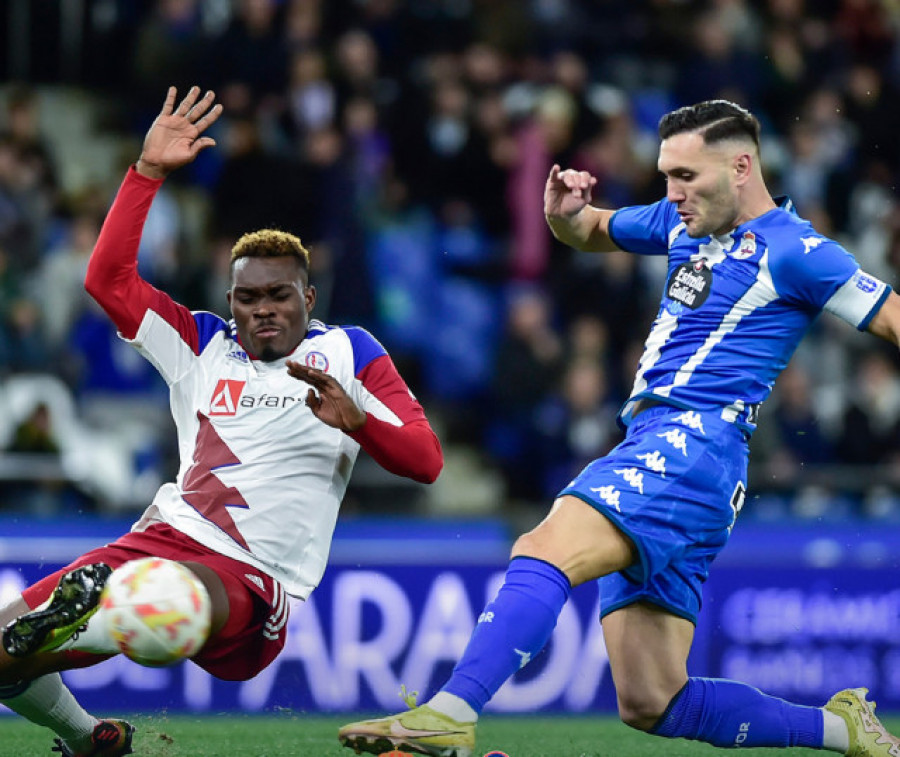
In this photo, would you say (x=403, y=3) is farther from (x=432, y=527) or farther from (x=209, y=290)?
(x=432, y=527)

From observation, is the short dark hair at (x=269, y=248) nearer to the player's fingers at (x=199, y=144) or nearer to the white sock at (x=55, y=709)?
the player's fingers at (x=199, y=144)

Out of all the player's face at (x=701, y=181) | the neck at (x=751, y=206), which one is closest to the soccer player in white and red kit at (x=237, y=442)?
the player's face at (x=701, y=181)

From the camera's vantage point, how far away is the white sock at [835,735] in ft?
17.9

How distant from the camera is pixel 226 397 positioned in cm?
543

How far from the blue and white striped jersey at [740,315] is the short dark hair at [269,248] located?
4.17 feet

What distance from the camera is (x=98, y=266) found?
206 inches

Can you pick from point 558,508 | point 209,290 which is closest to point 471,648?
point 558,508

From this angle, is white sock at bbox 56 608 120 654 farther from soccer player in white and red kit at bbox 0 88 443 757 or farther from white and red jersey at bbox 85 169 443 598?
white and red jersey at bbox 85 169 443 598

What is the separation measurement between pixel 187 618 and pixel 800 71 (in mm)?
10147

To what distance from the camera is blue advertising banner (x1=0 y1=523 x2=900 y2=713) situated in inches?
344

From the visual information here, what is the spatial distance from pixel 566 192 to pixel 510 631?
72.6 inches

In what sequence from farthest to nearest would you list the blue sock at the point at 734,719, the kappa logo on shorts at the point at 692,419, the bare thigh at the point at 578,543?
the blue sock at the point at 734,719
the kappa logo on shorts at the point at 692,419
the bare thigh at the point at 578,543

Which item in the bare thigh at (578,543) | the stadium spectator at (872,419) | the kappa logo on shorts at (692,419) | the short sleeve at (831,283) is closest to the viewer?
the bare thigh at (578,543)

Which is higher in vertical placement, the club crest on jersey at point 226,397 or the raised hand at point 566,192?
the raised hand at point 566,192
